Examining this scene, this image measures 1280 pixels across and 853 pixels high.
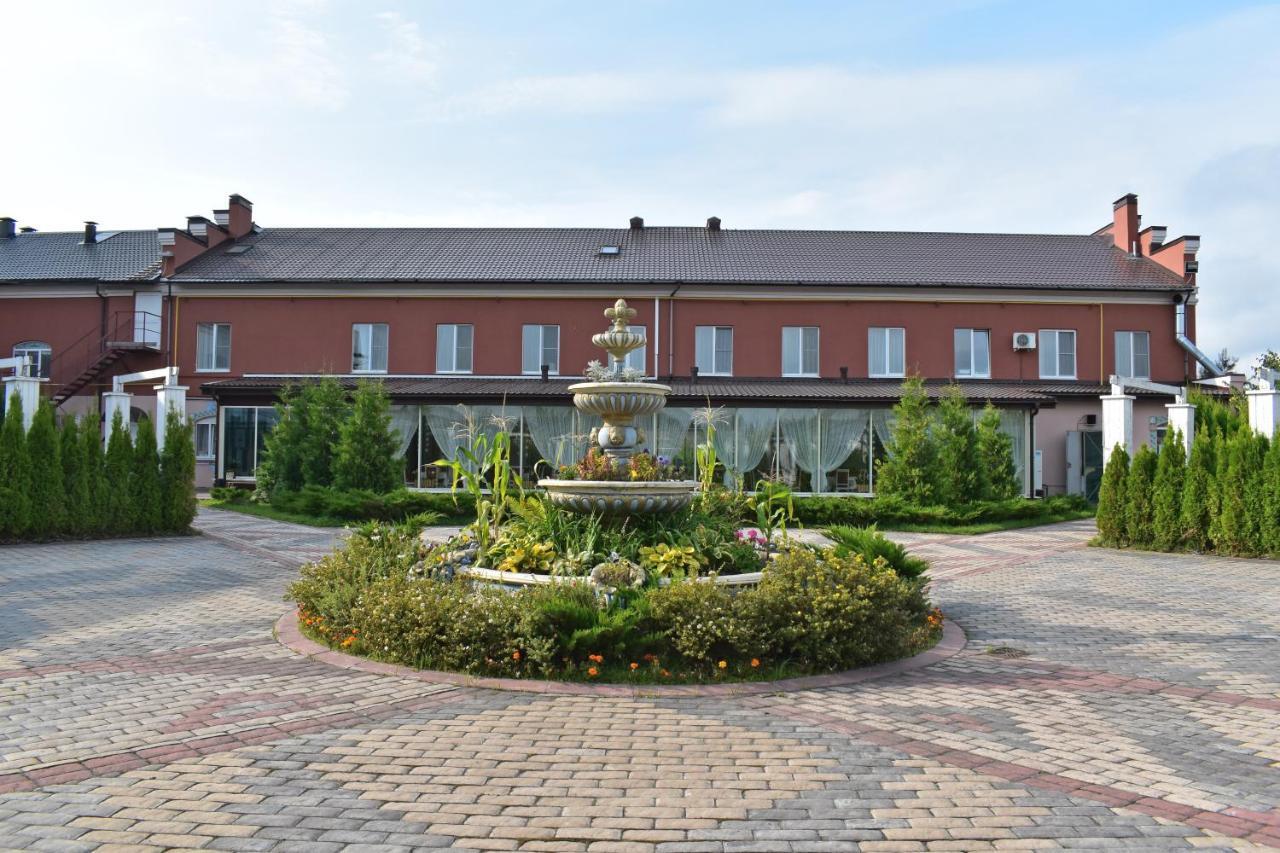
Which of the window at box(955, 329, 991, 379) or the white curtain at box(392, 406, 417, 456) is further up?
the window at box(955, 329, 991, 379)

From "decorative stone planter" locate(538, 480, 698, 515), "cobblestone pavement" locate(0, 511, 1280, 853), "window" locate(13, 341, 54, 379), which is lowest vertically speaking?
"cobblestone pavement" locate(0, 511, 1280, 853)

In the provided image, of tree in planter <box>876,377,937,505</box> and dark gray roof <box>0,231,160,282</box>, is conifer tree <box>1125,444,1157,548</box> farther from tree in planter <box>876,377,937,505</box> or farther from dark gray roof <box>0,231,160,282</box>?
dark gray roof <box>0,231,160,282</box>

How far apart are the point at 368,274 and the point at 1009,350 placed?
66.4 feet

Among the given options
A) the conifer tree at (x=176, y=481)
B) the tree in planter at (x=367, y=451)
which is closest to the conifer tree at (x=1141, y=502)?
the tree in planter at (x=367, y=451)

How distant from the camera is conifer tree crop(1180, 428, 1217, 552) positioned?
50.0ft

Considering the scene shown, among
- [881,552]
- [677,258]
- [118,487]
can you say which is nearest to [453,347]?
[677,258]

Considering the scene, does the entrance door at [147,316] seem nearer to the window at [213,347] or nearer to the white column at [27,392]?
the window at [213,347]

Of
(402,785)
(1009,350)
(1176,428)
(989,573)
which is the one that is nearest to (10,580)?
(402,785)

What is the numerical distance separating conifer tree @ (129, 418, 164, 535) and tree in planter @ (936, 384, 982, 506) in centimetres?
1592

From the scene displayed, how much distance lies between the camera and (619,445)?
10.3 m

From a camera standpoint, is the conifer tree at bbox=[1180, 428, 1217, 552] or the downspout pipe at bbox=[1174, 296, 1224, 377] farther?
the downspout pipe at bbox=[1174, 296, 1224, 377]

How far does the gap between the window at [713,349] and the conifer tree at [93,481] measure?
56.0 feet

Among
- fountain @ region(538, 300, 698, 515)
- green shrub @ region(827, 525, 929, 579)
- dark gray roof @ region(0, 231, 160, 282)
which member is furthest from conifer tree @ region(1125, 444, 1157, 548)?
dark gray roof @ region(0, 231, 160, 282)

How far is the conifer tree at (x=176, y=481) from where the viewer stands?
16344 millimetres
